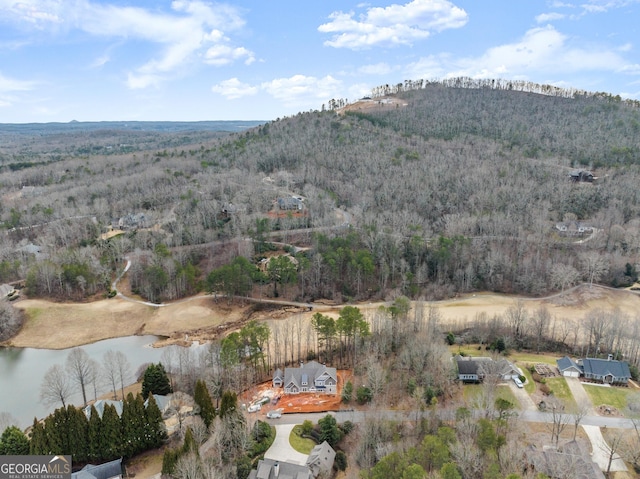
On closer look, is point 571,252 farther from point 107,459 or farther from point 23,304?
point 23,304

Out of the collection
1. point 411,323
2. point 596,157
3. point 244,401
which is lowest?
point 244,401

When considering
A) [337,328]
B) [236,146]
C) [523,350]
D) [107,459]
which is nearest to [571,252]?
[523,350]

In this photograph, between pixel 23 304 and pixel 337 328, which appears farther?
pixel 23 304

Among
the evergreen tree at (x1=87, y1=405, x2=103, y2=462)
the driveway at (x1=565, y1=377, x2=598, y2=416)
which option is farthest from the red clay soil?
the driveway at (x1=565, y1=377, x2=598, y2=416)

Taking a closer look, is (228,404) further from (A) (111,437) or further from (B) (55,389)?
(B) (55,389)

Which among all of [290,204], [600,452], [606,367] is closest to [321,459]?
[600,452]

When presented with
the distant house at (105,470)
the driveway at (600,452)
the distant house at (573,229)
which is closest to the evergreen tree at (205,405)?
the distant house at (105,470)

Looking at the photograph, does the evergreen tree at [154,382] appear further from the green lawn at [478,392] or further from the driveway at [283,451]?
A: the green lawn at [478,392]

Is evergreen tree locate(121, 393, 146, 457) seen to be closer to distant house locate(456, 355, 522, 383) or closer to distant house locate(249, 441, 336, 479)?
distant house locate(249, 441, 336, 479)
